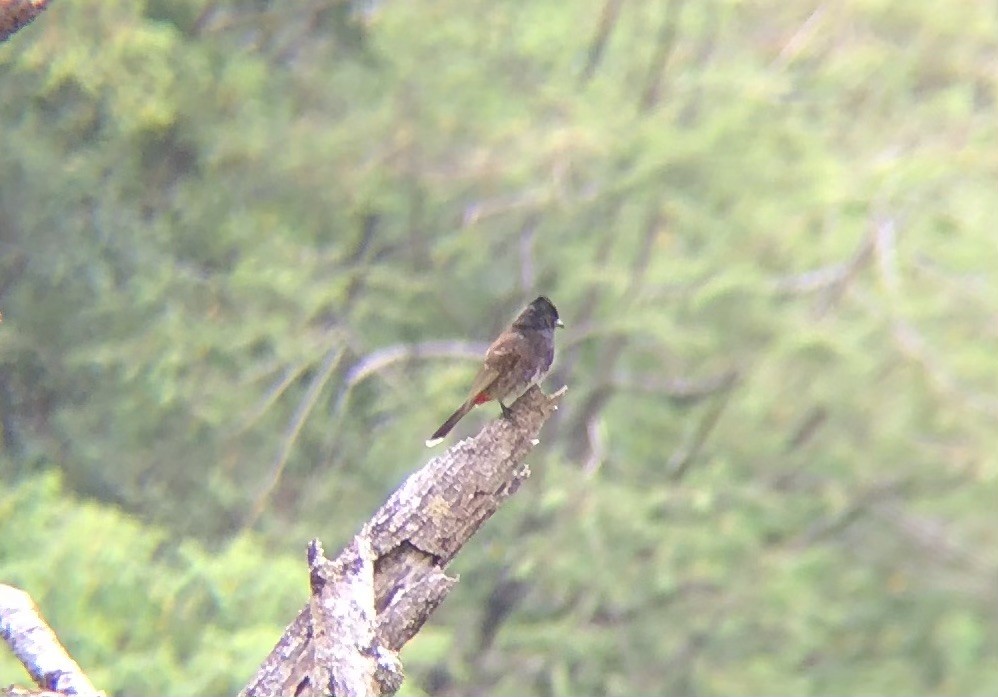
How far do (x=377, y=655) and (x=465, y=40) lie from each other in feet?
22.6

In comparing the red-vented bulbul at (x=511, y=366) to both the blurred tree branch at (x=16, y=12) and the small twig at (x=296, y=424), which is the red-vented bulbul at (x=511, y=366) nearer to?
the blurred tree branch at (x=16, y=12)

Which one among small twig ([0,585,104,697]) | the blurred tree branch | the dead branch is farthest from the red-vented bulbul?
the blurred tree branch

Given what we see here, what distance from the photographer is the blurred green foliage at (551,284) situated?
27.3 feet

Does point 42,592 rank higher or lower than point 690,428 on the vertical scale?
lower

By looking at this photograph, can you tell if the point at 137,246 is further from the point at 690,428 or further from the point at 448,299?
the point at 690,428

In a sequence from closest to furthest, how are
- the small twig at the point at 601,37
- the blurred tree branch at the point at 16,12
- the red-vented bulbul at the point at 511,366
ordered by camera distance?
the blurred tree branch at the point at 16,12 < the red-vented bulbul at the point at 511,366 < the small twig at the point at 601,37

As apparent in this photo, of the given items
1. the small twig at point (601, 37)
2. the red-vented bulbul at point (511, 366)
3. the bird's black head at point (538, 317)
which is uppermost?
the small twig at point (601, 37)

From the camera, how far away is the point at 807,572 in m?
10.1

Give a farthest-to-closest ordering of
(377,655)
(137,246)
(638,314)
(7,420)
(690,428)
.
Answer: (690,428) < (638,314) < (137,246) < (7,420) < (377,655)

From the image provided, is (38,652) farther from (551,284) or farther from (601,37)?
(601,37)

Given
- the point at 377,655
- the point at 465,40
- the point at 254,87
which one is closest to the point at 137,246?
the point at 254,87

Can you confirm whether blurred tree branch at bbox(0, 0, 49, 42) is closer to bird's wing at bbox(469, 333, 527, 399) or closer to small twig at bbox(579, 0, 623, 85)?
bird's wing at bbox(469, 333, 527, 399)

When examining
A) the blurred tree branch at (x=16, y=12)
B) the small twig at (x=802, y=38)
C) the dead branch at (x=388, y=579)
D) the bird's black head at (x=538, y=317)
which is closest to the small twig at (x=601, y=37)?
the small twig at (x=802, y=38)

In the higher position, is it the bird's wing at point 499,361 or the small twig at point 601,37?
the small twig at point 601,37
